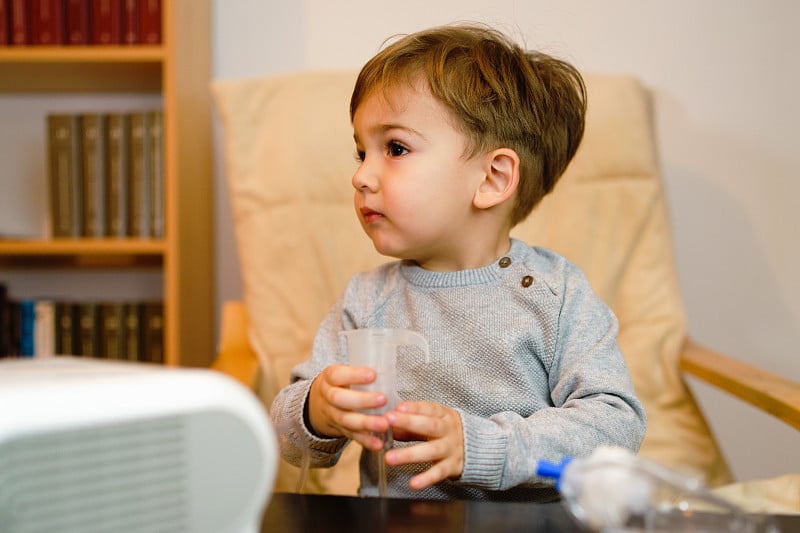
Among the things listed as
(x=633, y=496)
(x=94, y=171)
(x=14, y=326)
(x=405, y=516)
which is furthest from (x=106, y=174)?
(x=633, y=496)

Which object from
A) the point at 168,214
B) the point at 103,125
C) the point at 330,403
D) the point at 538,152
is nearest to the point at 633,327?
the point at 538,152

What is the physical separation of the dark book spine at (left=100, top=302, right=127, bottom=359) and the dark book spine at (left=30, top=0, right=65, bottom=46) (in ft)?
2.11

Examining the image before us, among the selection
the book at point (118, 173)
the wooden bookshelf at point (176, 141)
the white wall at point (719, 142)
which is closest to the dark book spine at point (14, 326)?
the wooden bookshelf at point (176, 141)

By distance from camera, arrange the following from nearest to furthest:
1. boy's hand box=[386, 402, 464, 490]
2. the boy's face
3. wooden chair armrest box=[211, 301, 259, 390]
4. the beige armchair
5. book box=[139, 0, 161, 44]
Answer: boy's hand box=[386, 402, 464, 490], the boy's face, wooden chair armrest box=[211, 301, 259, 390], the beige armchair, book box=[139, 0, 161, 44]

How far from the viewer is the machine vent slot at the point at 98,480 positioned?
16.8 inches

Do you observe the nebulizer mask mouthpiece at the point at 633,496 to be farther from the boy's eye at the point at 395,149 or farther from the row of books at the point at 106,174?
the row of books at the point at 106,174

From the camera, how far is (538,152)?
3.36 ft

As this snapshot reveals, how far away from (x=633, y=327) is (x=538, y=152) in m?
0.56

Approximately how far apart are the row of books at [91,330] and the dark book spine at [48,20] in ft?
2.09

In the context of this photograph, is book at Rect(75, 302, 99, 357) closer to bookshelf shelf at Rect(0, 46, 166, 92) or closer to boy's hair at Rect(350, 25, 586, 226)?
bookshelf shelf at Rect(0, 46, 166, 92)

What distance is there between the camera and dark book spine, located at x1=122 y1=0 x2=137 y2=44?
6.04 feet

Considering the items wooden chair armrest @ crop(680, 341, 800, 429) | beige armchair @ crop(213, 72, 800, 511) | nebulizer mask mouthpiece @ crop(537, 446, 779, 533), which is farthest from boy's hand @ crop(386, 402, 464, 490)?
beige armchair @ crop(213, 72, 800, 511)

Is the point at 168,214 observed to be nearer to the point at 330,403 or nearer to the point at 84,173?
the point at 84,173

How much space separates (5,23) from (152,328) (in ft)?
2.62
